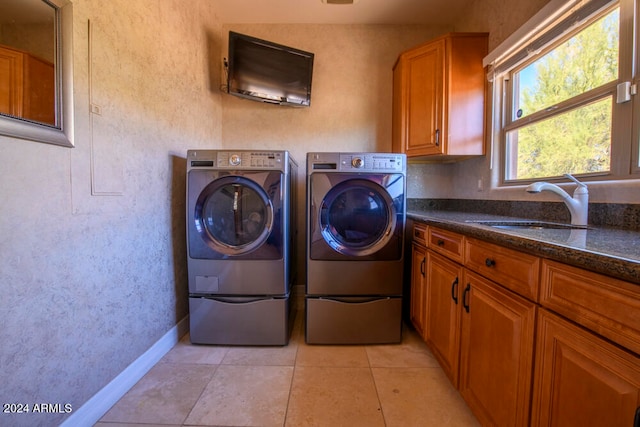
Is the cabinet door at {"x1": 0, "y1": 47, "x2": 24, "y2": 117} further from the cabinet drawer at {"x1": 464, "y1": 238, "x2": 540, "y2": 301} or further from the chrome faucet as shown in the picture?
the chrome faucet

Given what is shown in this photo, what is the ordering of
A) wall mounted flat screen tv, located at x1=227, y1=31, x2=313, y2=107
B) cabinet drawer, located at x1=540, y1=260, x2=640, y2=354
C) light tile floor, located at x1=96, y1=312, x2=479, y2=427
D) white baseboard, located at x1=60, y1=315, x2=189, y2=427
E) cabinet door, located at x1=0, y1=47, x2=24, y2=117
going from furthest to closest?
A: wall mounted flat screen tv, located at x1=227, y1=31, x2=313, y2=107, light tile floor, located at x1=96, y1=312, x2=479, y2=427, white baseboard, located at x1=60, y1=315, x2=189, y2=427, cabinet door, located at x1=0, y1=47, x2=24, y2=117, cabinet drawer, located at x1=540, y1=260, x2=640, y2=354

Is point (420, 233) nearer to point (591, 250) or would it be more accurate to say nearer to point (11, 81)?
point (591, 250)

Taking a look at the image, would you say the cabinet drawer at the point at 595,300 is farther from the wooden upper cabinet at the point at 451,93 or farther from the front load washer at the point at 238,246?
the wooden upper cabinet at the point at 451,93

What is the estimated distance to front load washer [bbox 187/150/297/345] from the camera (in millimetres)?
1711

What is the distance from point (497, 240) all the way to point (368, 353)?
1.20 m

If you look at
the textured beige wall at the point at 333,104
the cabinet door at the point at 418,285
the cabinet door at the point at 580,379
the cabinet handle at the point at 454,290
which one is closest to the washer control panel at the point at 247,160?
the textured beige wall at the point at 333,104

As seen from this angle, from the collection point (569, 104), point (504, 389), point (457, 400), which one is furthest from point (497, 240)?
point (569, 104)

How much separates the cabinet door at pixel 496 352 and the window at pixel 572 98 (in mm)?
866

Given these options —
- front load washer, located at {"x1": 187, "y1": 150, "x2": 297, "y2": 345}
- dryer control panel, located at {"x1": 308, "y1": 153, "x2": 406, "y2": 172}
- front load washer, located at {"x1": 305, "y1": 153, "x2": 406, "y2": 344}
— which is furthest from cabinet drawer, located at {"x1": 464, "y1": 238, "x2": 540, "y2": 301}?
front load washer, located at {"x1": 187, "y1": 150, "x2": 297, "y2": 345}

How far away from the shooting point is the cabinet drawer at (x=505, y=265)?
2.74 ft

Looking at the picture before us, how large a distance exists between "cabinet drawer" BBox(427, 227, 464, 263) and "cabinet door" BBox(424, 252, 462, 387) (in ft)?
0.14

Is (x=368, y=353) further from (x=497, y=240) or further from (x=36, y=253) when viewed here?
(x=36, y=253)

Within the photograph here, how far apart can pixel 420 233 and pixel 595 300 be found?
1117 mm

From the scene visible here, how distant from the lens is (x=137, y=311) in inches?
57.2
